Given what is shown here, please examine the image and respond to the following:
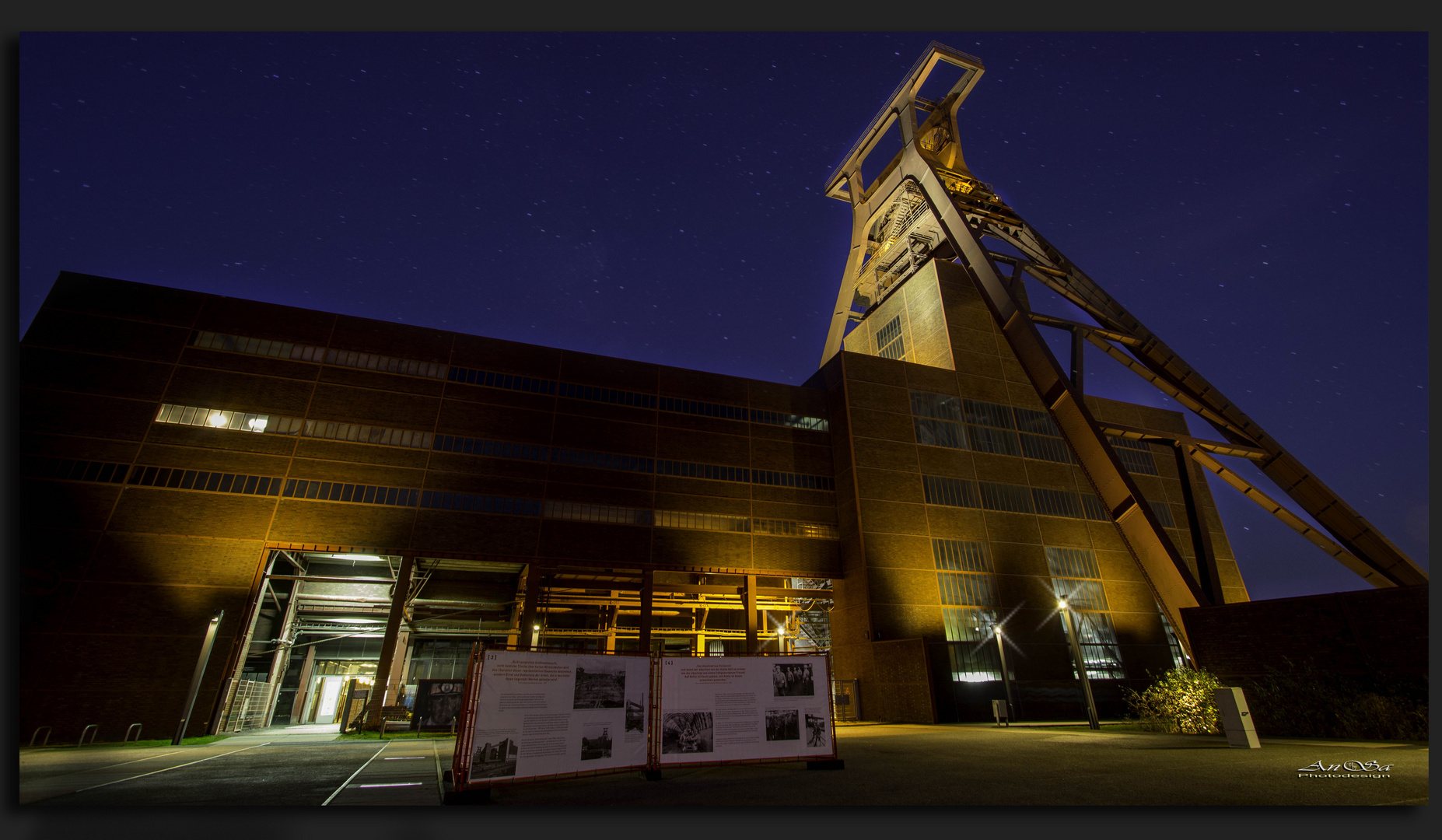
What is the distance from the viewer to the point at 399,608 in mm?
25641

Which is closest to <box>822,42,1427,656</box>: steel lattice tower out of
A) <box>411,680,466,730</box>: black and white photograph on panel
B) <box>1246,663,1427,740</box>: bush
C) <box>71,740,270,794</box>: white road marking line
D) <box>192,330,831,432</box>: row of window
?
<box>1246,663,1427,740</box>: bush

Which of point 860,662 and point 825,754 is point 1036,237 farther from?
point 825,754

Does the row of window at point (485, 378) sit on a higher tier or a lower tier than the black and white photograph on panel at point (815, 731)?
higher

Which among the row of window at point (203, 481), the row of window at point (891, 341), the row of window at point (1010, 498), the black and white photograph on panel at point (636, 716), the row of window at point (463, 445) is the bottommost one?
the black and white photograph on panel at point (636, 716)

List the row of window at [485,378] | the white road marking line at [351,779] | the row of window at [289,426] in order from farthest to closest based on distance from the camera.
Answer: the row of window at [485,378] → the row of window at [289,426] → the white road marking line at [351,779]

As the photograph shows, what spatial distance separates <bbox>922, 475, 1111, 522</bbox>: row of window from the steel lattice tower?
11554 millimetres

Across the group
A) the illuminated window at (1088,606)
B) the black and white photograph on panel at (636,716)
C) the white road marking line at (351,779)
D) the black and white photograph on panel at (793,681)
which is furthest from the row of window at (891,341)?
the black and white photograph on panel at (636,716)

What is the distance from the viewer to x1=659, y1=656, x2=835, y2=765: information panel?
9.18 meters

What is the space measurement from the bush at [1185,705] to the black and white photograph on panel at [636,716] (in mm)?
14411

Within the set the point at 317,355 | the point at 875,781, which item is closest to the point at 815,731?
the point at 875,781

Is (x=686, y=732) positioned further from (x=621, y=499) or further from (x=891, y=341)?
(x=891, y=341)

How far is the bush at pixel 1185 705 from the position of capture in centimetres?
1562

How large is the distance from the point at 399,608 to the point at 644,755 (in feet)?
68.9

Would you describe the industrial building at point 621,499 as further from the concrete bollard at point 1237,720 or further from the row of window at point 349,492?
the concrete bollard at point 1237,720
